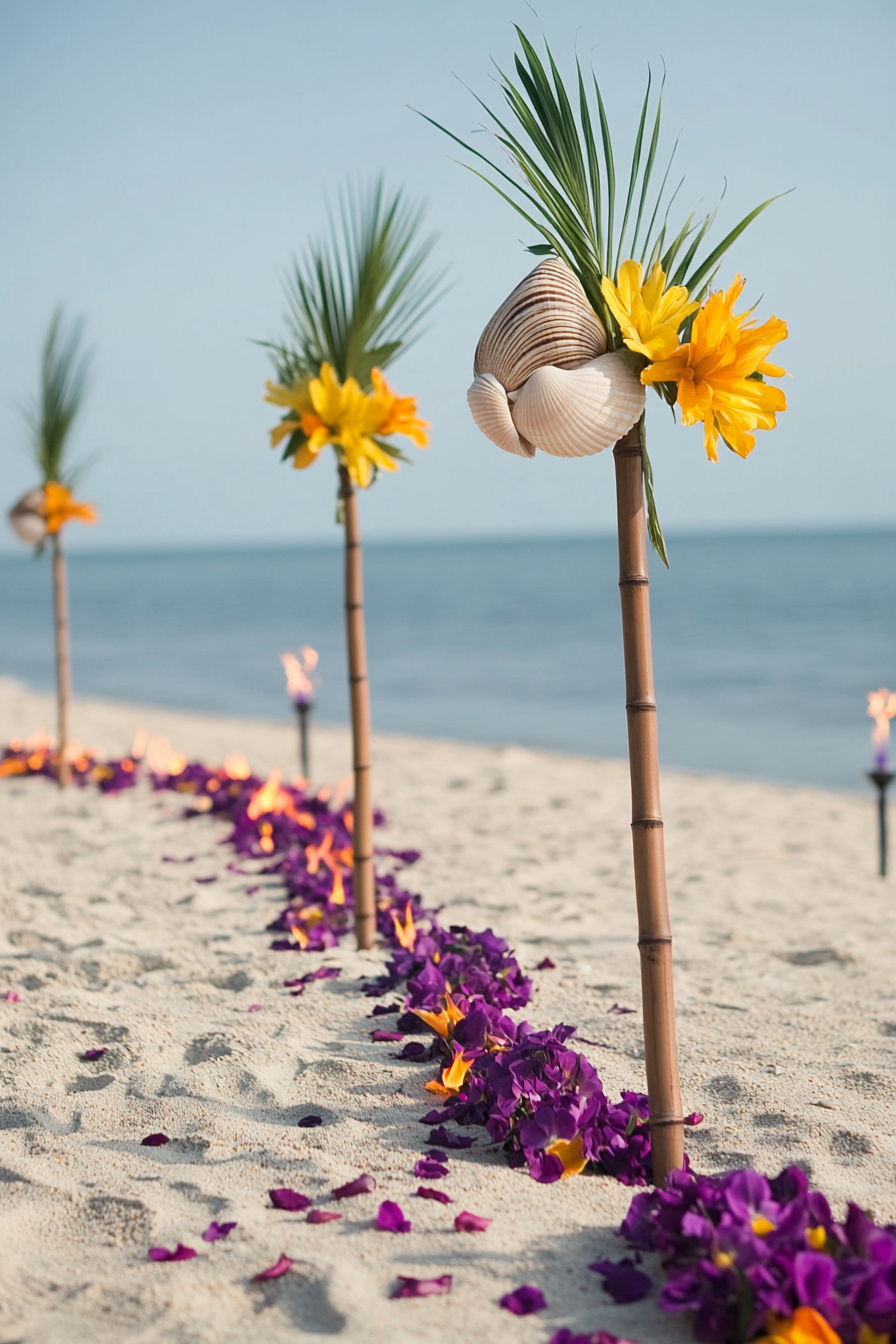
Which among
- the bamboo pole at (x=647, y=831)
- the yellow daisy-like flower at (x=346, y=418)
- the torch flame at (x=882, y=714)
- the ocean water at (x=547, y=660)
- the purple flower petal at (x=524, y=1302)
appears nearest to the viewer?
the purple flower petal at (x=524, y=1302)

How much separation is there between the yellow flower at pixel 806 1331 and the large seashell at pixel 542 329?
5.77ft

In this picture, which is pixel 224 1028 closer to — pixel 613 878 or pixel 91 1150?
pixel 91 1150

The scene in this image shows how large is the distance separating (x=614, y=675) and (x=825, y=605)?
16132 mm

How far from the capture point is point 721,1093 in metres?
2.84

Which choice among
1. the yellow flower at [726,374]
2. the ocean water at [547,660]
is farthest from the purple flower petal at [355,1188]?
the ocean water at [547,660]

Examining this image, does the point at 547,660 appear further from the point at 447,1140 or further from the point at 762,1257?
the point at 762,1257

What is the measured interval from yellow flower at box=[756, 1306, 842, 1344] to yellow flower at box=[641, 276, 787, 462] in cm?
156

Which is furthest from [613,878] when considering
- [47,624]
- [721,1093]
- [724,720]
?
[47,624]

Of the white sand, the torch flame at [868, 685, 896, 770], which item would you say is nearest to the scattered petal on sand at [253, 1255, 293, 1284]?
the white sand

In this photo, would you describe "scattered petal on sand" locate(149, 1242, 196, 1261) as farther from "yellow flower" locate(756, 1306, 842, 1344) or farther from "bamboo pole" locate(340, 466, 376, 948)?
"bamboo pole" locate(340, 466, 376, 948)

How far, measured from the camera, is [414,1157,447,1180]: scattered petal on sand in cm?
233

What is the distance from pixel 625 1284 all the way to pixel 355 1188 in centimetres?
64

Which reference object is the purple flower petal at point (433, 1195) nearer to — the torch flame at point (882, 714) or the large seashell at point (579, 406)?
the large seashell at point (579, 406)

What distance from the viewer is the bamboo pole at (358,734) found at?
3.90 metres
